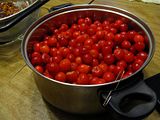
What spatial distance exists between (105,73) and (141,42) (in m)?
0.12

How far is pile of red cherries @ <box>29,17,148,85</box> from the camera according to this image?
0.55 metres

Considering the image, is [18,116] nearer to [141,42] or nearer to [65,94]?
[65,94]

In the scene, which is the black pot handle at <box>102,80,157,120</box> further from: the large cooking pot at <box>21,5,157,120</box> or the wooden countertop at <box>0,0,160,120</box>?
the wooden countertop at <box>0,0,160,120</box>

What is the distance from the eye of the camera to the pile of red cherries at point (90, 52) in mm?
553

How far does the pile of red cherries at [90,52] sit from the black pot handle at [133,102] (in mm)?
59

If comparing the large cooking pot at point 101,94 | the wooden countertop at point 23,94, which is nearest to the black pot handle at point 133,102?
the large cooking pot at point 101,94

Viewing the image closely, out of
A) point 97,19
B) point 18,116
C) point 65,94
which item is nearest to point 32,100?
point 18,116

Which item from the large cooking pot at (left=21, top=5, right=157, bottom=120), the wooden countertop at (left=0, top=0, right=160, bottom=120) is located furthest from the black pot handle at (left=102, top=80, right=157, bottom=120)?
the wooden countertop at (left=0, top=0, right=160, bottom=120)

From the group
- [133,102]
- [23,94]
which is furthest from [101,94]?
[23,94]

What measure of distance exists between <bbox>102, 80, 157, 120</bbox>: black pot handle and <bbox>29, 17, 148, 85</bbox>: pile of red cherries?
0.06 m

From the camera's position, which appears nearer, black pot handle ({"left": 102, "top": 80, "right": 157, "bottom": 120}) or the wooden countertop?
black pot handle ({"left": 102, "top": 80, "right": 157, "bottom": 120})

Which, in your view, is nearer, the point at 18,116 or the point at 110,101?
the point at 110,101

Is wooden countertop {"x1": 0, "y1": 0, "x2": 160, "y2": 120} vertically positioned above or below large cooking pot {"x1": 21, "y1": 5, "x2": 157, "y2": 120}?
below

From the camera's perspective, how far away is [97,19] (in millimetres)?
708
